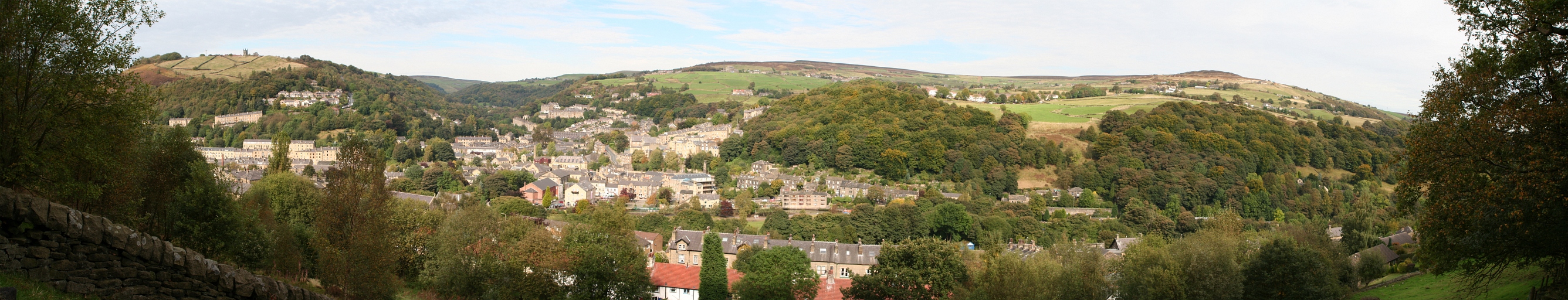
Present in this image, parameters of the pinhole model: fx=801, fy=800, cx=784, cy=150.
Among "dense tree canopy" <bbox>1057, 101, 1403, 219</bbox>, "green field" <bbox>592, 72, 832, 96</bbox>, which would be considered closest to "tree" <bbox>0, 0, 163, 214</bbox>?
"dense tree canopy" <bbox>1057, 101, 1403, 219</bbox>

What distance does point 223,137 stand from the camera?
70.6 meters

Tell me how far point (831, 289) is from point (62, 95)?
65.4 ft

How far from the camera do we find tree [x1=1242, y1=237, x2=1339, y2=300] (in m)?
17.0

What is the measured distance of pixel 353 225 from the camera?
13086 mm

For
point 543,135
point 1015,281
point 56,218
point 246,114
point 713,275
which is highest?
point 56,218

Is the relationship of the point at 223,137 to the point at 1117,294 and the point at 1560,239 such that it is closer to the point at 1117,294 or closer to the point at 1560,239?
the point at 1117,294

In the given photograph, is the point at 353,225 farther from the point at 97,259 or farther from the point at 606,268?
the point at 97,259

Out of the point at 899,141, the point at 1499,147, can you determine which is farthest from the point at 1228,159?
the point at 1499,147

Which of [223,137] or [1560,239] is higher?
[1560,239]

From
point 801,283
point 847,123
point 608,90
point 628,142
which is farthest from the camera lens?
point 608,90

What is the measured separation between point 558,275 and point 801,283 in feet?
19.9

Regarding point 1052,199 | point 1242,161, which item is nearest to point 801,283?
point 1052,199

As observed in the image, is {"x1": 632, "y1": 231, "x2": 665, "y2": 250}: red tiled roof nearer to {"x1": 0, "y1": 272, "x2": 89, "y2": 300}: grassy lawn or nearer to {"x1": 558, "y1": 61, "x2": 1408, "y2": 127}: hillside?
{"x1": 0, "y1": 272, "x2": 89, "y2": 300}: grassy lawn

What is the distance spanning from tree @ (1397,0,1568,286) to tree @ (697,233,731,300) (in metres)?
17.4
